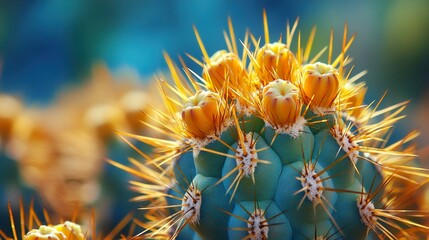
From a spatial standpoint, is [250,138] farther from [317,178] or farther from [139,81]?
[139,81]

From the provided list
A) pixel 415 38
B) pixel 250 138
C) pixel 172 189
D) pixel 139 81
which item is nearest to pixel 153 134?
pixel 172 189

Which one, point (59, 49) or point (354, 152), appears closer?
point (354, 152)

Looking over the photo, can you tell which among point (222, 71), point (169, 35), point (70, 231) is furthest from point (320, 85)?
point (169, 35)

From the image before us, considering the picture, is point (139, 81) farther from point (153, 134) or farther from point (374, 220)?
point (374, 220)

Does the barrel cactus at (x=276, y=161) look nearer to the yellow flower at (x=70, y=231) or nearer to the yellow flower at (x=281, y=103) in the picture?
the yellow flower at (x=281, y=103)

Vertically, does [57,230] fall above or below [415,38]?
below

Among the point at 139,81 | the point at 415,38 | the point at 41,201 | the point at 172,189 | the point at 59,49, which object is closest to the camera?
the point at 172,189

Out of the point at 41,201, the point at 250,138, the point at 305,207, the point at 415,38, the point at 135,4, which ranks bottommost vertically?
the point at 41,201

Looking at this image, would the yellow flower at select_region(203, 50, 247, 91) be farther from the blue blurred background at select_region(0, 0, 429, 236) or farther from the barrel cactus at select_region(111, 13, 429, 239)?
the blue blurred background at select_region(0, 0, 429, 236)

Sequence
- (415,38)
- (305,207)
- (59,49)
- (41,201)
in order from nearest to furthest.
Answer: (305,207) → (41,201) → (415,38) → (59,49)
